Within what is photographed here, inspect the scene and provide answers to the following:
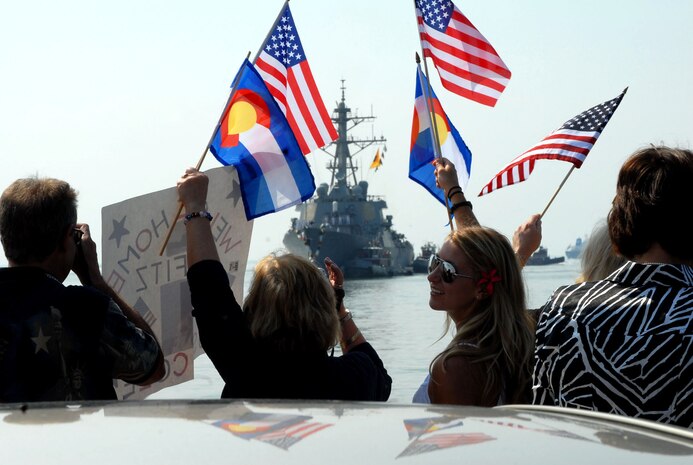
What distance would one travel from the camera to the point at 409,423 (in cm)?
140

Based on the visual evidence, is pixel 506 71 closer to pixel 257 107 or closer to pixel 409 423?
pixel 257 107

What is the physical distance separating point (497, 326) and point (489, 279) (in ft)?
0.43

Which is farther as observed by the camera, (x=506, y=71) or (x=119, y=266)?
(x=506, y=71)

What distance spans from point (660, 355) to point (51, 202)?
1489 mm

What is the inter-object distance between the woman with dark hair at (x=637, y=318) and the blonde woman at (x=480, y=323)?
1.10 ft

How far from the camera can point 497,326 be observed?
2746mm

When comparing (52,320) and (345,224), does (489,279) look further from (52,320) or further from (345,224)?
(345,224)

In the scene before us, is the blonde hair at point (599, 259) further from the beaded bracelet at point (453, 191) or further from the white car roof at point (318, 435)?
the white car roof at point (318, 435)

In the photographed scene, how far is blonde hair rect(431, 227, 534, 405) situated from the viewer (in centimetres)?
266

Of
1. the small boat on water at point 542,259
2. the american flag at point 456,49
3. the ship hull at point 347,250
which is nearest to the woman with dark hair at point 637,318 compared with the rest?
the american flag at point 456,49

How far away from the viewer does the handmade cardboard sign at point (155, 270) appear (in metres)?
3.64

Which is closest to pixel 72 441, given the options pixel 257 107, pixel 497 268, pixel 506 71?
pixel 497 268

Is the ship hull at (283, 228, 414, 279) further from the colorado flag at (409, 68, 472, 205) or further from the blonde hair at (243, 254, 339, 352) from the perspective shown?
the blonde hair at (243, 254, 339, 352)

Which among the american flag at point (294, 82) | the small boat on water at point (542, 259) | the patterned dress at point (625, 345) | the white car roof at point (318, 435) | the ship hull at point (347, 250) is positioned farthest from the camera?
the small boat on water at point (542, 259)
